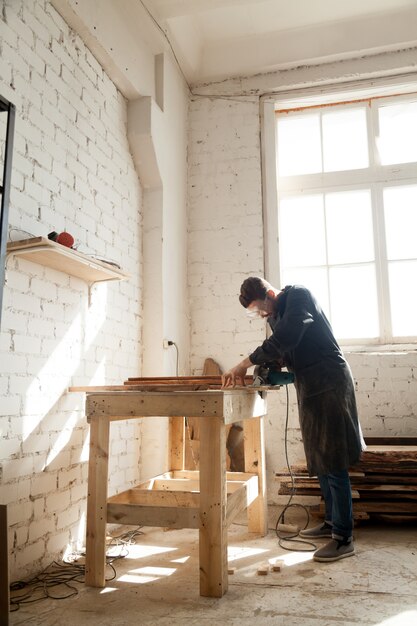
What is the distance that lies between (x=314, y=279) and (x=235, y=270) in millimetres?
767

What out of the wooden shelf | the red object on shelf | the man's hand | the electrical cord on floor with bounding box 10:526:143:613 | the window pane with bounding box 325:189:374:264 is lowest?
the electrical cord on floor with bounding box 10:526:143:613

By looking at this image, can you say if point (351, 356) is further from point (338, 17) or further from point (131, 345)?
point (338, 17)

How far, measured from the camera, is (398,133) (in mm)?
4992

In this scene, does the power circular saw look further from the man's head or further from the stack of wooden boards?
the stack of wooden boards

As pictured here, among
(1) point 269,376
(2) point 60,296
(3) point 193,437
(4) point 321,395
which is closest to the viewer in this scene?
(4) point 321,395

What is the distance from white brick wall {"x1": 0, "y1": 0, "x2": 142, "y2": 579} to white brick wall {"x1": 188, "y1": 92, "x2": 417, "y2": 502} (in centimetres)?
117

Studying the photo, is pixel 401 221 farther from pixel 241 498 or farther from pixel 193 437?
pixel 241 498

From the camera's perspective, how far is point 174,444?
3.85m

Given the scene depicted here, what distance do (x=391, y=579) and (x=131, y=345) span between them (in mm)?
2453

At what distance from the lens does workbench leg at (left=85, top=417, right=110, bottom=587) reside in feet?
8.39

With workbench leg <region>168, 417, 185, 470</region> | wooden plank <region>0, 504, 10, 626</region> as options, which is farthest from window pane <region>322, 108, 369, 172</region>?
wooden plank <region>0, 504, 10, 626</region>

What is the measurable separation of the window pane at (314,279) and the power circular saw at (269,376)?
67.5 inches

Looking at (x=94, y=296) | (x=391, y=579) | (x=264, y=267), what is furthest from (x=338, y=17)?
(x=391, y=579)

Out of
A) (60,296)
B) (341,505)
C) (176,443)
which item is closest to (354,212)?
(176,443)
